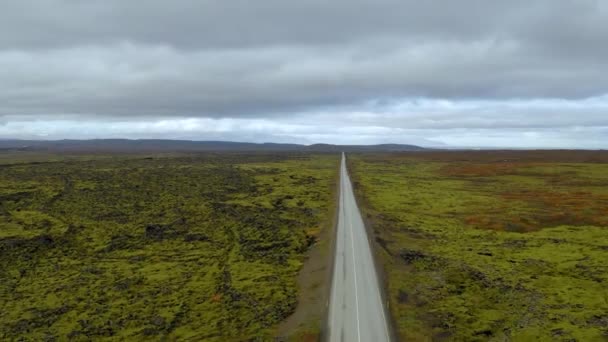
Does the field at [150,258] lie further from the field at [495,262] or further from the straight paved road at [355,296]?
the field at [495,262]

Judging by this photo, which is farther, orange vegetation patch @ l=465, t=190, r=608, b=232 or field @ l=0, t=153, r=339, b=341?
orange vegetation patch @ l=465, t=190, r=608, b=232

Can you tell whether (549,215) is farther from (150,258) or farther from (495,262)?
(150,258)

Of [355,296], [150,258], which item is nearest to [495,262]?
[355,296]

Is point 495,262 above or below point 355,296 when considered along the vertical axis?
below

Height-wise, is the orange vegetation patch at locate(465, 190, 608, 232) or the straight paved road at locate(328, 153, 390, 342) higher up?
the orange vegetation patch at locate(465, 190, 608, 232)

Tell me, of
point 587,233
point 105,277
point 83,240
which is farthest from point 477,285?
point 83,240

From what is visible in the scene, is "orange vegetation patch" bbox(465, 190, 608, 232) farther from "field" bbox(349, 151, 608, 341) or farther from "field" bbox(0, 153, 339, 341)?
"field" bbox(0, 153, 339, 341)

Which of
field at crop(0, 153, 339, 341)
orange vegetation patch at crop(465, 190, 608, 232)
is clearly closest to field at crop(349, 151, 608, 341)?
orange vegetation patch at crop(465, 190, 608, 232)
